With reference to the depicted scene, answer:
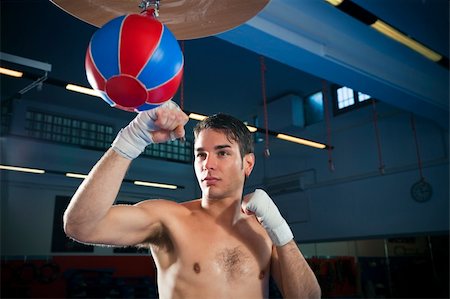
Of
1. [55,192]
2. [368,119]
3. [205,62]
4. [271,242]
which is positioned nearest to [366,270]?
[368,119]

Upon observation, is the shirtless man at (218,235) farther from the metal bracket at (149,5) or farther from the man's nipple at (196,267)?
the metal bracket at (149,5)

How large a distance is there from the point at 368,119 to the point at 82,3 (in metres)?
8.54

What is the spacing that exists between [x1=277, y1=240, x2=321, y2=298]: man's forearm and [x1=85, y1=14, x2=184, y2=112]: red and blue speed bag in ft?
3.00

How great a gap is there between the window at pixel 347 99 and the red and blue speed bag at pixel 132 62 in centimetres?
864

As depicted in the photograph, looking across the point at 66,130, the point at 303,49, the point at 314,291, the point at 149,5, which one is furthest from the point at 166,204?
the point at 66,130

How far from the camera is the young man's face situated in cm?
176

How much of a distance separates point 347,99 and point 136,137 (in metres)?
9.28

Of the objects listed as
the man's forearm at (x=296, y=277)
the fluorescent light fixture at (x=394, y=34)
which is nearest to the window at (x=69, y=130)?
the fluorescent light fixture at (x=394, y=34)

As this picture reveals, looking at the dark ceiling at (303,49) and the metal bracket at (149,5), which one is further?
the dark ceiling at (303,49)

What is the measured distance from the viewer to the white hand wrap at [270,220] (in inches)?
72.4

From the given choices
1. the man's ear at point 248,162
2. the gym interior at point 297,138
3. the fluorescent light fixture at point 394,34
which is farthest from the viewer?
the gym interior at point 297,138

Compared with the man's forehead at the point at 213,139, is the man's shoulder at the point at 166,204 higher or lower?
lower

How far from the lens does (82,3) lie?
1773 mm

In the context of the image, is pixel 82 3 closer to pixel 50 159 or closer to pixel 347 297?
pixel 347 297
